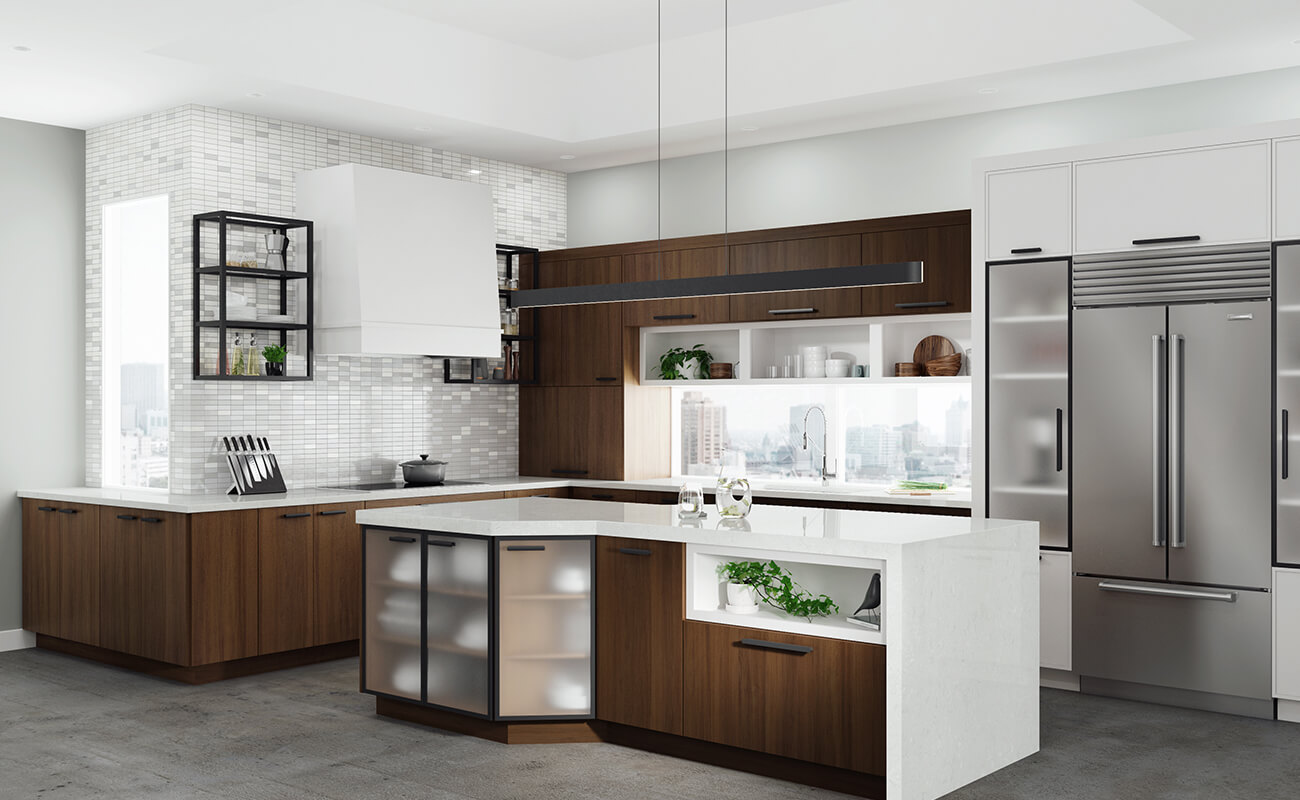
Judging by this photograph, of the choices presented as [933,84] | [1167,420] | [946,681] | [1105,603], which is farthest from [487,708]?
[933,84]

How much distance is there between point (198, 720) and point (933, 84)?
15.8 feet

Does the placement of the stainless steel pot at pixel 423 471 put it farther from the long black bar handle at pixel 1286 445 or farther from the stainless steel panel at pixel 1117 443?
the long black bar handle at pixel 1286 445

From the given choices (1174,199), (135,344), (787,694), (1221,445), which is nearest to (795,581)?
(787,694)

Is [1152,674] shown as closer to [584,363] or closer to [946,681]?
[946,681]

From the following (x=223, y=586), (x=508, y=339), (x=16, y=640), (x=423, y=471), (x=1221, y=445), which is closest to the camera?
(x=1221, y=445)

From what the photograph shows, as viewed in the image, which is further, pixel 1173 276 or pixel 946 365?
pixel 946 365

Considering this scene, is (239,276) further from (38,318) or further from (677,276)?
(677,276)

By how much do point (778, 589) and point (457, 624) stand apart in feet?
4.47

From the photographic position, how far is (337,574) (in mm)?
6531

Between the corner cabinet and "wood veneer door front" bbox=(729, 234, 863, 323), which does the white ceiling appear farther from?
the corner cabinet

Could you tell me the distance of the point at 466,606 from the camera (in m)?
4.88

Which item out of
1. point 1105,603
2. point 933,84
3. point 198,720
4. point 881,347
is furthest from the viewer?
point 881,347

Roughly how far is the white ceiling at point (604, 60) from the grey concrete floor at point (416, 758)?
3087 millimetres

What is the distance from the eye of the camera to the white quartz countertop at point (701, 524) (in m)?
4.07
